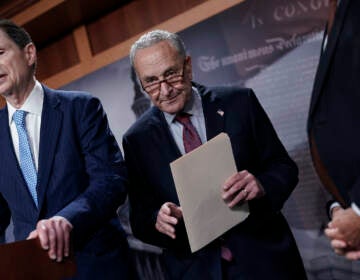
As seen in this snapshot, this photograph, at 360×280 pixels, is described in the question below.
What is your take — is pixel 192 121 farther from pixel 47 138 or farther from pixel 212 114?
pixel 47 138

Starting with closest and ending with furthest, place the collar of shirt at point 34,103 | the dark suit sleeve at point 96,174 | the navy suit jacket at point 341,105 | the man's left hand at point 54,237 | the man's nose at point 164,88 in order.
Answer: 1. the navy suit jacket at point 341,105
2. the man's left hand at point 54,237
3. the dark suit sleeve at point 96,174
4. the collar of shirt at point 34,103
5. the man's nose at point 164,88

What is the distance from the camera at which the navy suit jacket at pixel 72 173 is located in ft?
5.78

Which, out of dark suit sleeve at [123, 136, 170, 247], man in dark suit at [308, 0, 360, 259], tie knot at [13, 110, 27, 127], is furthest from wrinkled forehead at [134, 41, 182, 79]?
man in dark suit at [308, 0, 360, 259]

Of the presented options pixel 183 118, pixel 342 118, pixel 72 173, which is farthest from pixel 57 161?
pixel 342 118

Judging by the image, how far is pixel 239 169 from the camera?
1.93 meters

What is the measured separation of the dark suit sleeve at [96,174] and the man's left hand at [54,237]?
96 mm

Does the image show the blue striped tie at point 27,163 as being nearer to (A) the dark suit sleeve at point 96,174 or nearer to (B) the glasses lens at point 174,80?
(A) the dark suit sleeve at point 96,174

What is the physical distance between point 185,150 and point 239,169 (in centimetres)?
19

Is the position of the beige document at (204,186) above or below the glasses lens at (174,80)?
below

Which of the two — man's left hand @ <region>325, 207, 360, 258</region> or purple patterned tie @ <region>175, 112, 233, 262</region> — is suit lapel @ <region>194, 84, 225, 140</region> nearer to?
purple patterned tie @ <region>175, 112, 233, 262</region>

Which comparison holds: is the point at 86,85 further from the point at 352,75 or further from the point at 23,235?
the point at 352,75

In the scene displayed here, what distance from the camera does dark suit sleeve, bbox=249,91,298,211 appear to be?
1880 mm

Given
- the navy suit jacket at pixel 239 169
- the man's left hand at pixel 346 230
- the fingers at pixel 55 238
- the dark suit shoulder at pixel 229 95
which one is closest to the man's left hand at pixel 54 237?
the fingers at pixel 55 238

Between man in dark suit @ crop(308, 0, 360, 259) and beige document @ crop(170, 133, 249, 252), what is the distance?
1.29 ft
